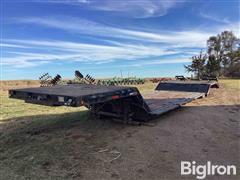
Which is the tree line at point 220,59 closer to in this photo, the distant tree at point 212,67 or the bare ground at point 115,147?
the distant tree at point 212,67

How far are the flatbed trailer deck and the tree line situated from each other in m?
22.1

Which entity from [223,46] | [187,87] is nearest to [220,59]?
[223,46]

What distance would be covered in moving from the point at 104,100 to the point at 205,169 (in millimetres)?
2104

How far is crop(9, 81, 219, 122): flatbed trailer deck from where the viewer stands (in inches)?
194

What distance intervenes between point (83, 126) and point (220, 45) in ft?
106

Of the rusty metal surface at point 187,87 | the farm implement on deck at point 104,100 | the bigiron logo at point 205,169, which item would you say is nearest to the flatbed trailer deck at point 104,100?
the farm implement on deck at point 104,100

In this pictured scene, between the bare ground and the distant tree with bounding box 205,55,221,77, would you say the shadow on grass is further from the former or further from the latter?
the distant tree with bounding box 205,55,221,77

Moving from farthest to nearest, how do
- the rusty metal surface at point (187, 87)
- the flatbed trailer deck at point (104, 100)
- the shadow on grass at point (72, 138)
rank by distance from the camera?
the rusty metal surface at point (187, 87) → the flatbed trailer deck at point (104, 100) → the shadow on grass at point (72, 138)

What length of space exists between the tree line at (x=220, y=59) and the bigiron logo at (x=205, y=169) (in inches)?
968

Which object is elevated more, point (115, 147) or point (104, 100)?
point (104, 100)

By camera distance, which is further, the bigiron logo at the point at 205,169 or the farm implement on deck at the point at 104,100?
the farm implement on deck at the point at 104,100

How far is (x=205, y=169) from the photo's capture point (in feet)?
Answer: 15.0

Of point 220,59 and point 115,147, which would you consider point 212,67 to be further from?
point 115,147

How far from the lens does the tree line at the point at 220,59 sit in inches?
1224
